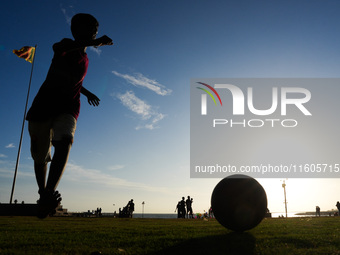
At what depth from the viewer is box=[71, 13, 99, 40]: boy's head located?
13.4 ft

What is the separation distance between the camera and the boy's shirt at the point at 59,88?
3857mm

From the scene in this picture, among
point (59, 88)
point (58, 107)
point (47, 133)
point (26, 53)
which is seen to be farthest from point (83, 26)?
point (26, 53)

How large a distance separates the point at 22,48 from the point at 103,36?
113 ft

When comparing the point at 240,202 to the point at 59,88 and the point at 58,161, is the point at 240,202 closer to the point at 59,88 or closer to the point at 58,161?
the point at 58,161

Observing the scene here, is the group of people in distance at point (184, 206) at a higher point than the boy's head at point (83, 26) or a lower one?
lower

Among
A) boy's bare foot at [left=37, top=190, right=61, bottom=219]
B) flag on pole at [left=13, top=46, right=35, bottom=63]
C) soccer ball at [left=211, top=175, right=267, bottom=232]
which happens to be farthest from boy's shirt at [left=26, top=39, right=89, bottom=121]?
flag on pole at [left=13, top=46, right=35, bottom=63]

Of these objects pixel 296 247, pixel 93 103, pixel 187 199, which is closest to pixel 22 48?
pixel 187 199

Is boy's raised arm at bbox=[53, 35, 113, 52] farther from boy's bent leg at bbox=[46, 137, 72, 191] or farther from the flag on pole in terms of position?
the flag on pole

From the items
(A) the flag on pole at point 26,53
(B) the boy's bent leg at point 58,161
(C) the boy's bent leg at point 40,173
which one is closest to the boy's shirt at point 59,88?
(B) the boy's bent leg at point 58,161

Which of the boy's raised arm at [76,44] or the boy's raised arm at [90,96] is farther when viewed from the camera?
the boy's raised arm at [90,96]

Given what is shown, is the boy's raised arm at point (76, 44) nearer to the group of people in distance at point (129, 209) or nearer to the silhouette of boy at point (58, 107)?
the silhouette of boy at point (58, 107)

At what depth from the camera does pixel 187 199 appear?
28422mm

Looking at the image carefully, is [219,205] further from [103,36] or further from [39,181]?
[103,36]

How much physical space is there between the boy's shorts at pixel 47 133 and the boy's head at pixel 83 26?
1.19 m
